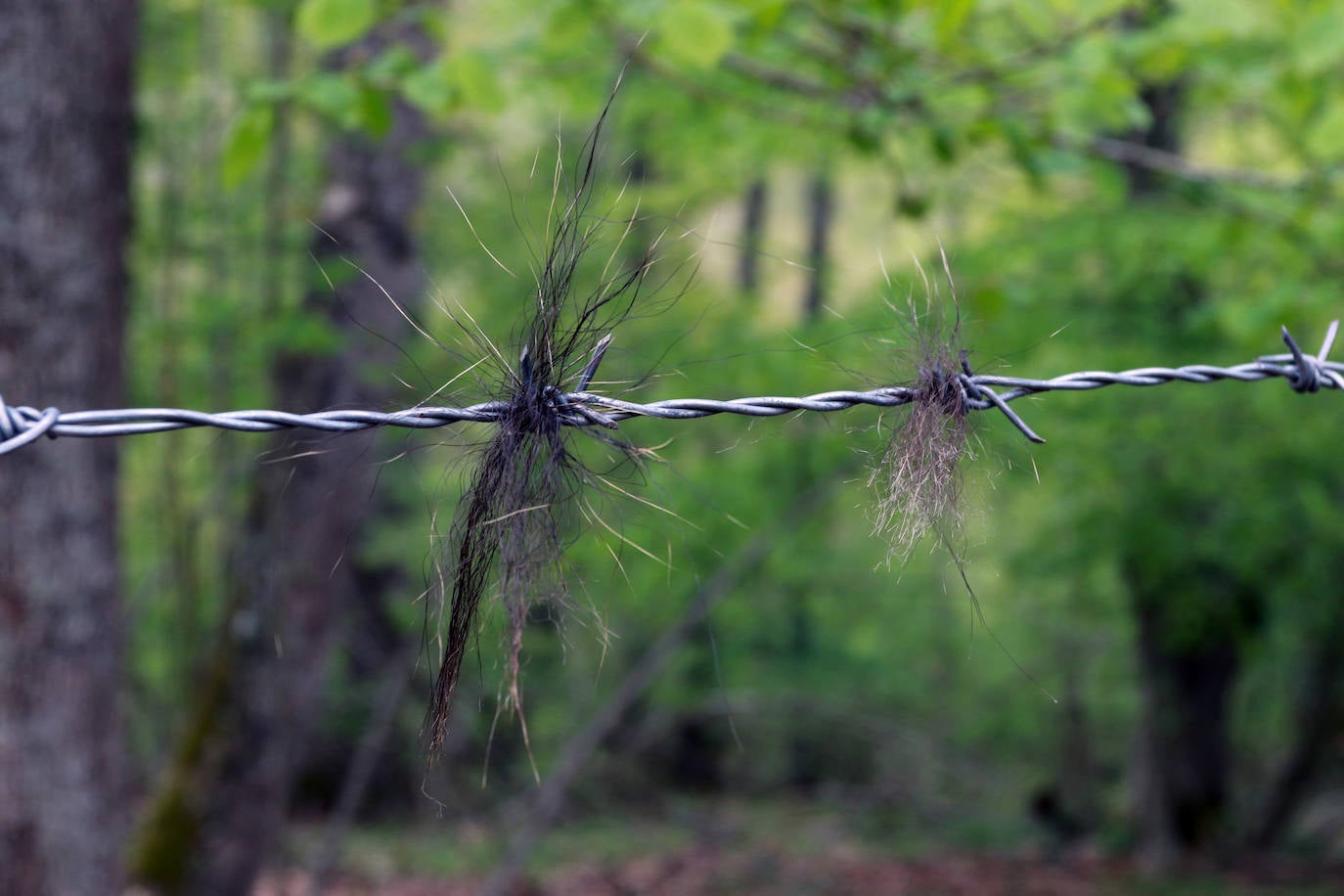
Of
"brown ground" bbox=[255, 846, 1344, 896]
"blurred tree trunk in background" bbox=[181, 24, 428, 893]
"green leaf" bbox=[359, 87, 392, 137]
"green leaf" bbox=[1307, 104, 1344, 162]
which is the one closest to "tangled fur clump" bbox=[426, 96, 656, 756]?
"green leaf" bbox=[359, 87, 392, 137]

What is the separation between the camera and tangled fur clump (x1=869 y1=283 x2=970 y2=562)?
150 cm

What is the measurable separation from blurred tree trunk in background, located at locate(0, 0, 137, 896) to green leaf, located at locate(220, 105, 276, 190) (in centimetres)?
49

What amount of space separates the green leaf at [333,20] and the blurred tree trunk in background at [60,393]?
860 millimetres

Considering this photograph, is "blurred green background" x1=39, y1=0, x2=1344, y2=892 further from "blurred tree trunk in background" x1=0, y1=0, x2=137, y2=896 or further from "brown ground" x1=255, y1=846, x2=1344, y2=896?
"blurred tree trunk in background" x1=0, y1=0, x2=137, y2=896

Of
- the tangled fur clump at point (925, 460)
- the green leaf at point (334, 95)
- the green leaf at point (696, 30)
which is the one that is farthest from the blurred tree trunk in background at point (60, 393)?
the tangled fur clump at point (925, 460)

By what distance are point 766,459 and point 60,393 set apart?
5289mm

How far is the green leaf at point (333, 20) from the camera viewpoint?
9.70ft

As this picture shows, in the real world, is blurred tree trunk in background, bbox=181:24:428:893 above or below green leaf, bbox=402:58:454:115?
below

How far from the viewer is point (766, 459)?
7973mm

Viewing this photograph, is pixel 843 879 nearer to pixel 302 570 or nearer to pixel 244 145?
pixel 302 570

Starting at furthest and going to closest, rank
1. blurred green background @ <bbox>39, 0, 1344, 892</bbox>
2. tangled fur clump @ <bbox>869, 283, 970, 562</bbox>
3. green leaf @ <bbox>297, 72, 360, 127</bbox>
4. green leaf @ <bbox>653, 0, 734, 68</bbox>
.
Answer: blurred green background @ <bbox>39, 0, 1344, 892</bbox> < green leaf @ <bbox>297, 72, 360, 127</bbox> < green leaf @ <bbox>653, 0, 734, 68</bbox> < tangled fur clump @ <bbox>869, 283, 970, 562</bbox>

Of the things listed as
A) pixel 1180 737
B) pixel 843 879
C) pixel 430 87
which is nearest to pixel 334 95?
pixel 430 87

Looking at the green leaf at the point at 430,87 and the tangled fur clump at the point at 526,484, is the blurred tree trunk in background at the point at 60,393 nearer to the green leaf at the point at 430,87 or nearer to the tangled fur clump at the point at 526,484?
the green leaf at the point at 430,87

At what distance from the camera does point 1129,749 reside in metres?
12.4
